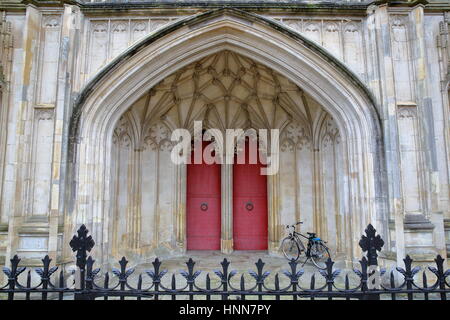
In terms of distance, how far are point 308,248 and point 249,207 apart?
Result: 227 cm

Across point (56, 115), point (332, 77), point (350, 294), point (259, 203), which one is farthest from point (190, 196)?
point (350, 294)

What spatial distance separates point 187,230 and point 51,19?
592 centimetres

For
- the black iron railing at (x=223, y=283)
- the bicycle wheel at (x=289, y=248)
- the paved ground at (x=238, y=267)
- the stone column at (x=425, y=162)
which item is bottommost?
the paved ground at (x=238, y=267)

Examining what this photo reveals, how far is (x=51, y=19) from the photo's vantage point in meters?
5.78

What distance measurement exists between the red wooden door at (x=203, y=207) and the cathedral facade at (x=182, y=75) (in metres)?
1.56

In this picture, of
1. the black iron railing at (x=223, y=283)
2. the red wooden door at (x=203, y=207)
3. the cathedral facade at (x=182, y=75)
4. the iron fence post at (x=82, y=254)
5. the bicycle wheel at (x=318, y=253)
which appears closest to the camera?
the black iron railing at (x=223, y=283)

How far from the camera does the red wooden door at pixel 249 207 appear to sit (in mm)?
8719

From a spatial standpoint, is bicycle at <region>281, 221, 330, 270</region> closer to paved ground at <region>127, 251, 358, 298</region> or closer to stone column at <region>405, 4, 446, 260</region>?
paved ground at <region>127, 251, 358, 298</region>

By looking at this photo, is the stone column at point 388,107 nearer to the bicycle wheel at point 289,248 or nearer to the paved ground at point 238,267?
the paved ground at point 238,267

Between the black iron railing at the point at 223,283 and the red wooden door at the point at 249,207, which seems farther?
the red wooden door at the point at 249,207

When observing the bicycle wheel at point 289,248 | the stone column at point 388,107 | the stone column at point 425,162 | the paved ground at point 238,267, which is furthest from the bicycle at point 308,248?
the stone column at point 425,162

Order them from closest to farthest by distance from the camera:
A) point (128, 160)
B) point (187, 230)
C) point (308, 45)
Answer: point (308, 45) → point (128, 160) → point (187, 230)

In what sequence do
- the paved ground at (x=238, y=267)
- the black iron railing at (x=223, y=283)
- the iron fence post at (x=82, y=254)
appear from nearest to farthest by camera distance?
the black iron railing at (x=223, y=283), the iron fence post at (x=82, y=254), the paved ground at (x=238, y=267)

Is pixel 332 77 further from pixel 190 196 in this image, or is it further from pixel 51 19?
pixel 51 19
